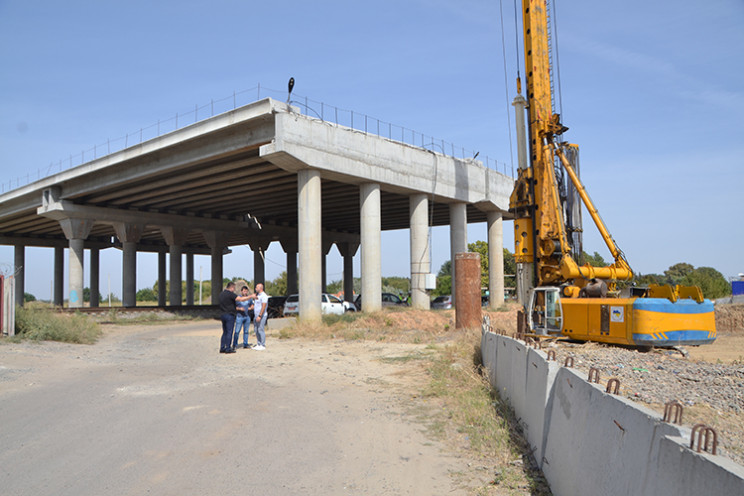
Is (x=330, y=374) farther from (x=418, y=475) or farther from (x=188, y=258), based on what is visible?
(x=188, y=258)

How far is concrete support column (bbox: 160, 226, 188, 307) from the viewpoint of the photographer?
45.6 m

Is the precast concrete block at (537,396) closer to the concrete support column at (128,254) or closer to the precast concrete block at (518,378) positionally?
the precast concrete block at (518,378)

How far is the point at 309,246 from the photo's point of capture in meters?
25.8

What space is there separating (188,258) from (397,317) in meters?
51.8

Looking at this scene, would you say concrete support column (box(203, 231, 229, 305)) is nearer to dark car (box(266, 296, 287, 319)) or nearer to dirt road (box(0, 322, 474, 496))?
dark car (box(266, 296, 287, 319))

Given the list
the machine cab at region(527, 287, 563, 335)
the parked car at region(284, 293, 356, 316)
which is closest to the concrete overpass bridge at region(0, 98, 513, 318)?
the parked car at region(284, 293, 356, 316)

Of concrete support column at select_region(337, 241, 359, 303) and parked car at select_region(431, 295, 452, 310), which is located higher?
concrete support column at select_region(337, 241, 359, 303)

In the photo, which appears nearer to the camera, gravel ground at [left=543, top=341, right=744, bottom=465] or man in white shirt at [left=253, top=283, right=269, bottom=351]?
gravel ground at [left=543, top=341, right=744, bottom=465]

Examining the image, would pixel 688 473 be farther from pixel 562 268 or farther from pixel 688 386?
pixel 562 268

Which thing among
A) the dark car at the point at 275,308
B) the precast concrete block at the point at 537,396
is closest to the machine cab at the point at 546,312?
the precast concrete block at the point at 537,396

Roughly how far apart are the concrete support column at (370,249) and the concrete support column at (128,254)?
893 inches

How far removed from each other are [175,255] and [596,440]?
4708 centimetres

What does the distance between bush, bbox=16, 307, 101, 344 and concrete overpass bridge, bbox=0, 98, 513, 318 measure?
9242 millimetres

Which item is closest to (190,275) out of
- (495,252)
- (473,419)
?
(495,252)
